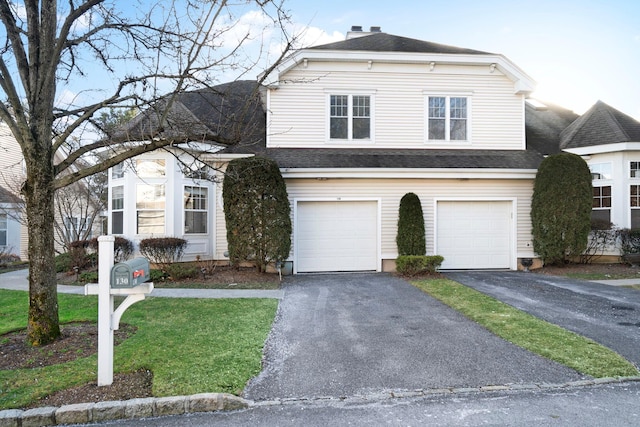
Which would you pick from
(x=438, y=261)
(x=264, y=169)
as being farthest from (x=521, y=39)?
(x=264, y=169)

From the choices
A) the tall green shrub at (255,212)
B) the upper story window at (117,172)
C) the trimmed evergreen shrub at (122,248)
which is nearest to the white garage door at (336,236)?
the tall green shrub at (255,212)

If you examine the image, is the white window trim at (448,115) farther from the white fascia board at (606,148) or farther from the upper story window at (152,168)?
the upper story window at (152,168)

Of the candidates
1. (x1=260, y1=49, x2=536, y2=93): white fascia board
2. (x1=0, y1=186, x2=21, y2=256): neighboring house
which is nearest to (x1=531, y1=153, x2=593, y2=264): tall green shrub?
(x1=260, y1=49, x2=536, y2=93): white fascia board

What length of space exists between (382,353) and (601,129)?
41.2ft

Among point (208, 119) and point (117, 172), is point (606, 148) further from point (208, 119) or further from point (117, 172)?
point (117, 172)

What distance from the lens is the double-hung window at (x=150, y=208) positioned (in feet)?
37.1

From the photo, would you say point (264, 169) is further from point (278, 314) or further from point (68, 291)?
point (68, 291)

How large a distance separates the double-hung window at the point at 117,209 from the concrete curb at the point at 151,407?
884 cm

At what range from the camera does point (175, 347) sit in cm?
512

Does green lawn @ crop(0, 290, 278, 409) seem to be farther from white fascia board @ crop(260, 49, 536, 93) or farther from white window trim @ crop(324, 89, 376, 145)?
white fascia board @ crop(260, 49, 536, 93)

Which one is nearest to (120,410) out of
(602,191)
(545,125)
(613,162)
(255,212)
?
(255,212)

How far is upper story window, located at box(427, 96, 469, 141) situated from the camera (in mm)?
12758

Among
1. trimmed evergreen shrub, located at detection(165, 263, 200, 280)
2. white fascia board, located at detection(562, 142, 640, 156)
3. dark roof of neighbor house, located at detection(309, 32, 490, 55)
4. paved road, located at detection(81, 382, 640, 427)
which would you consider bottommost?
paved road, located at detection(81, 382, 640, 427)

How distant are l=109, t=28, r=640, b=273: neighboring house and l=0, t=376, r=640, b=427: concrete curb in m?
7.66
